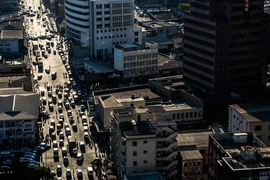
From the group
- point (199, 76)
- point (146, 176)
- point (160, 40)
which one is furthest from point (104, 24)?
point (146, 176)

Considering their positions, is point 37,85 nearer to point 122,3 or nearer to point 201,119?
point 122,3

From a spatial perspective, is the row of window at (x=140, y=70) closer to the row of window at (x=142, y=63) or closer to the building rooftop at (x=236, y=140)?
the row of window at (x=142, y=63)

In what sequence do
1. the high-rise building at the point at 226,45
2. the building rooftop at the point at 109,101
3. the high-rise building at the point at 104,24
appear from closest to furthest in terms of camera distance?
the building rooftop at the point at 109,101 < the high-rise building at the point at 226,45 < the high-rise building at the point at 104,24

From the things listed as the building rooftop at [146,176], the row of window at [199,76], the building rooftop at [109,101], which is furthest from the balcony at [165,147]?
the row of window at [199,76]

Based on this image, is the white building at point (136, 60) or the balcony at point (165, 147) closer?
the balcony at point (165, 147)

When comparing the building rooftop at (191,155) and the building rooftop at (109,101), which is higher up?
the building rooftop at (109,101)

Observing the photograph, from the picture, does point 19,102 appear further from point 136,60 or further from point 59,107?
point 136,60
